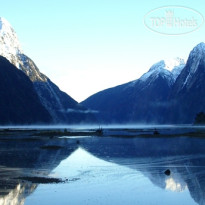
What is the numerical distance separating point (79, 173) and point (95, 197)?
506 inches

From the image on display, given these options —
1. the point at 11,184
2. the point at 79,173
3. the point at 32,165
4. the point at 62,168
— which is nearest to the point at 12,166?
the point at 32,165

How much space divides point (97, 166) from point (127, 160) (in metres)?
7.68

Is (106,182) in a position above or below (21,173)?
below

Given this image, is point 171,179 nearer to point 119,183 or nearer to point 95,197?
point 119,183

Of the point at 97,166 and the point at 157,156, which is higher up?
the point at 157,156

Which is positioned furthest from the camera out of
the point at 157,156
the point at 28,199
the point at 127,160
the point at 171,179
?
the point at 157,156

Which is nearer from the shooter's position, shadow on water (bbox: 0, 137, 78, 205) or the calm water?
the calm water

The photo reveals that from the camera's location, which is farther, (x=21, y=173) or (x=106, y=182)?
(x=21, y=173)

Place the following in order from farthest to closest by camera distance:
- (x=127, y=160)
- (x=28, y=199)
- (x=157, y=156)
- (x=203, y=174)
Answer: (x=157, y=156)
(x=127, y=160)
(x=203, y=174)
(x=28, y=199)

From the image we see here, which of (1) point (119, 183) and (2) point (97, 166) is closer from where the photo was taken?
(1) point (119, 183)

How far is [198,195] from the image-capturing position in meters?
31.3

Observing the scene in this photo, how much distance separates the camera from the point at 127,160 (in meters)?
55.6

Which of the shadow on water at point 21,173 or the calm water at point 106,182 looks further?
the shadow on water at point 21,173

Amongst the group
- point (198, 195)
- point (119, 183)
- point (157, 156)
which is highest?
point (157, 156)
